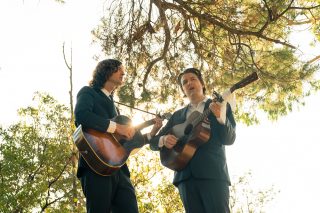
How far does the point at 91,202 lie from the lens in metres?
2.68

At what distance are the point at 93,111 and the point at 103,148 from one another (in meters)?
0.31

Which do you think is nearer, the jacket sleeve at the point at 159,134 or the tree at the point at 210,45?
the jacket sleeve at the point at 159,134

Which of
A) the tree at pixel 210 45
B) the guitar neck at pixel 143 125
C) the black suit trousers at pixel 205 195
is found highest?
the tree at pixel 210 45

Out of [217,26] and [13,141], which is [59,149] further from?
[217,26]

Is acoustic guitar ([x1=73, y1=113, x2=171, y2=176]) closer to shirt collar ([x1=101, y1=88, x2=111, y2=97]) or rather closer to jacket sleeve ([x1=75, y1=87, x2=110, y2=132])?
jacket sleeve ([x1=75, y1=87, x2=110, y2=132])

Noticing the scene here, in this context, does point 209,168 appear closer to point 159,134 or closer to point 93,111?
point 159,134

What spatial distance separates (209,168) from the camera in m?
2.84

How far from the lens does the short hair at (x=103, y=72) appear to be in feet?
10.5

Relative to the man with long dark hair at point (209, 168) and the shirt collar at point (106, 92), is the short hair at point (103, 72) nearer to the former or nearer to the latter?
the shirt collar at point (106, 92)

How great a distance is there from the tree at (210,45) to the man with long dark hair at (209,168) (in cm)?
197

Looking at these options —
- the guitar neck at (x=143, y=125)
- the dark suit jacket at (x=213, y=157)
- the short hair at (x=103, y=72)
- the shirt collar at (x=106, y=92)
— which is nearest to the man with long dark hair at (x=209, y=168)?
the dark suit jacket at (x=213, y=157)

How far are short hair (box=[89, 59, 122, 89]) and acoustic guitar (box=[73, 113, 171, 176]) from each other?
344mm

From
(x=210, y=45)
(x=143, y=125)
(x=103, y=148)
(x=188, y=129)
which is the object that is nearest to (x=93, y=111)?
(x=103, y=148)

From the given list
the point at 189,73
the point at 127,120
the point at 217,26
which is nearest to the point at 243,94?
the point at 217,26
